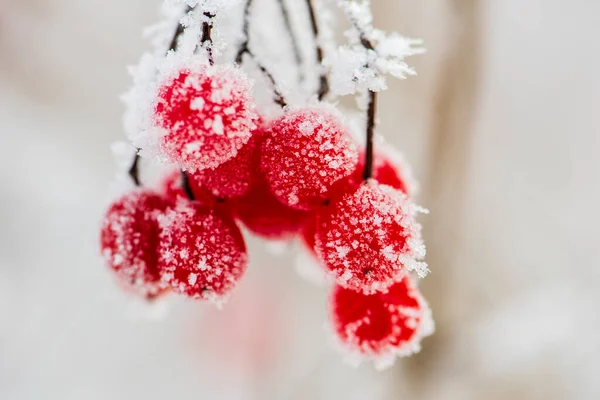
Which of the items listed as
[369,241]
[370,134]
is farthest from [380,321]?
[370,134]

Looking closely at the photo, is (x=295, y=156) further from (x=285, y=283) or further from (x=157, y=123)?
(x=285, y=283)

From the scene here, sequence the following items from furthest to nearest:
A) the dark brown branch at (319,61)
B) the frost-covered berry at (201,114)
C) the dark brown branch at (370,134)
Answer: the dark brown branch at (319,61), the dark brown branch at (370,134), the frost-covered berry at (201,114)

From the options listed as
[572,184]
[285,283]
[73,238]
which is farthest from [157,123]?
[285,283]

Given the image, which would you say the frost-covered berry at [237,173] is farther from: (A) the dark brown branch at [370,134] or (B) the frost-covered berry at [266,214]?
(A) the dark brown branch at [370,134]

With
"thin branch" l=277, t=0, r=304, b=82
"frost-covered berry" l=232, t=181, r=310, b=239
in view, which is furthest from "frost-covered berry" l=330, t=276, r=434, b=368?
"thin branch" l=277, t=0, r=304, b=82

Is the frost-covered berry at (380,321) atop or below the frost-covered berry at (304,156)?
below

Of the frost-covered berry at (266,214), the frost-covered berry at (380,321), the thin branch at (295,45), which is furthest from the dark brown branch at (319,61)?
the frost-covered berry at (380,321)

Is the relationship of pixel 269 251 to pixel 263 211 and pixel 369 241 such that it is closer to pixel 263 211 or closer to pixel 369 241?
pixel 263 211
